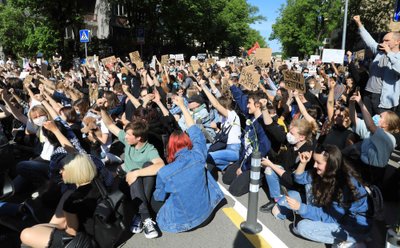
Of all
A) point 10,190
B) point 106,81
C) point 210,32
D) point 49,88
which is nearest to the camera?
point 10,190

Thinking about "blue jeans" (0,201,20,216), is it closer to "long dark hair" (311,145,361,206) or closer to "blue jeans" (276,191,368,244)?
"blue jeans" (276,191,368,244)

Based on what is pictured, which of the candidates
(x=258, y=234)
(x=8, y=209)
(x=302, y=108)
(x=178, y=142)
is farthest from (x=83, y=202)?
(x=302, y=108)

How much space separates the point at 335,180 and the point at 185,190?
5.48ft

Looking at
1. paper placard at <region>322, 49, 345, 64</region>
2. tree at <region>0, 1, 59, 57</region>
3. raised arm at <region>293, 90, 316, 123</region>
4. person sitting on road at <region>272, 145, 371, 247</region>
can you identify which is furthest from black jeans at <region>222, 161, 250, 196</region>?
tree at <region>0, 1, 59, 57</region>

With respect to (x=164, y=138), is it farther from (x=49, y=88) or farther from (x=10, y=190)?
(x=49, y=88)

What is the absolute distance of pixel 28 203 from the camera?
4.35 metres

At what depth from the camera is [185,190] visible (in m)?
3.98

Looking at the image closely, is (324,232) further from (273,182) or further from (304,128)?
(304,128)

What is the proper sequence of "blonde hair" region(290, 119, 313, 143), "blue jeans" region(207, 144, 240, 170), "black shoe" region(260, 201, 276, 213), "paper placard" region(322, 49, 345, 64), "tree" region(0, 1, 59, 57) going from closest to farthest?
"blonde hair" region(290, 119, 313, 143)
"black shoe" region(260, 201, 276, 213)
"blue jeans" region(207, 144, 240, 170)
"paper placard" region(322, 49, 345, 64)
"tree" region(0, 1, 59, 57)

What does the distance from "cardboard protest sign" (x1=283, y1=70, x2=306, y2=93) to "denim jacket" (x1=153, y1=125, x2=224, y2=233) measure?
2.56 meters

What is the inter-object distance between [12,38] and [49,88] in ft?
70.2

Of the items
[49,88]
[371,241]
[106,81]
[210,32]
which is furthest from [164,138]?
[210,32]

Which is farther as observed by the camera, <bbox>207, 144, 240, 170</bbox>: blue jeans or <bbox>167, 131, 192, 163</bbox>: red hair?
<bbox>207, 144, 240, 170</bbox>: blue jeans

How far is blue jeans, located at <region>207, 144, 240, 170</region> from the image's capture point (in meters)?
6.12
